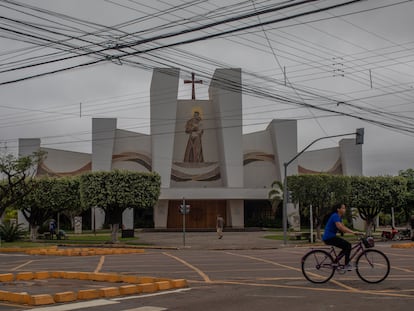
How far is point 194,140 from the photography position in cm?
6112

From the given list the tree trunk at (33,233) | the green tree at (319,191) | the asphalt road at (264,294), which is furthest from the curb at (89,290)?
the tree trunk at (33,233)

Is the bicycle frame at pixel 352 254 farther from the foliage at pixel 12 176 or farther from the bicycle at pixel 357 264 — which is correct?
the foliage at pixel 12 176

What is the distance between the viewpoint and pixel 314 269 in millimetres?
12664

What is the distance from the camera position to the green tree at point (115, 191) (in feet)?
126

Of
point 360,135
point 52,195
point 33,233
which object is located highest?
point 360,135

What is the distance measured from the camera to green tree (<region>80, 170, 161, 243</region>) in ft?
126

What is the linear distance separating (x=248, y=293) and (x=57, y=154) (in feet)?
177

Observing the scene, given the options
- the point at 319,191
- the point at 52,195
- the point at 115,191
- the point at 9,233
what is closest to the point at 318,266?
the point at 115,191

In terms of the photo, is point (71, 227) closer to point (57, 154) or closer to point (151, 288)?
point (57, 154)

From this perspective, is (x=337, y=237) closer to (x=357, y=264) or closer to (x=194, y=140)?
(x=357, y=264)

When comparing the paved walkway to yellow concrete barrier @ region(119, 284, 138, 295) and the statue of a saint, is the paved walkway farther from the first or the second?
yellow concrete barrier @ region(119, 284, 138, 295)

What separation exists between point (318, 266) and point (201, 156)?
161 feet

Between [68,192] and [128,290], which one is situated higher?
[68,192]

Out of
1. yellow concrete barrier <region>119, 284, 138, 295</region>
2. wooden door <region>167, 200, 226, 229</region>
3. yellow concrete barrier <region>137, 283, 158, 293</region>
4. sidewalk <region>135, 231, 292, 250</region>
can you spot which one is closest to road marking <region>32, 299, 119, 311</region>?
yellow concrete barrier <region>119, 284, 138, 295</region>
